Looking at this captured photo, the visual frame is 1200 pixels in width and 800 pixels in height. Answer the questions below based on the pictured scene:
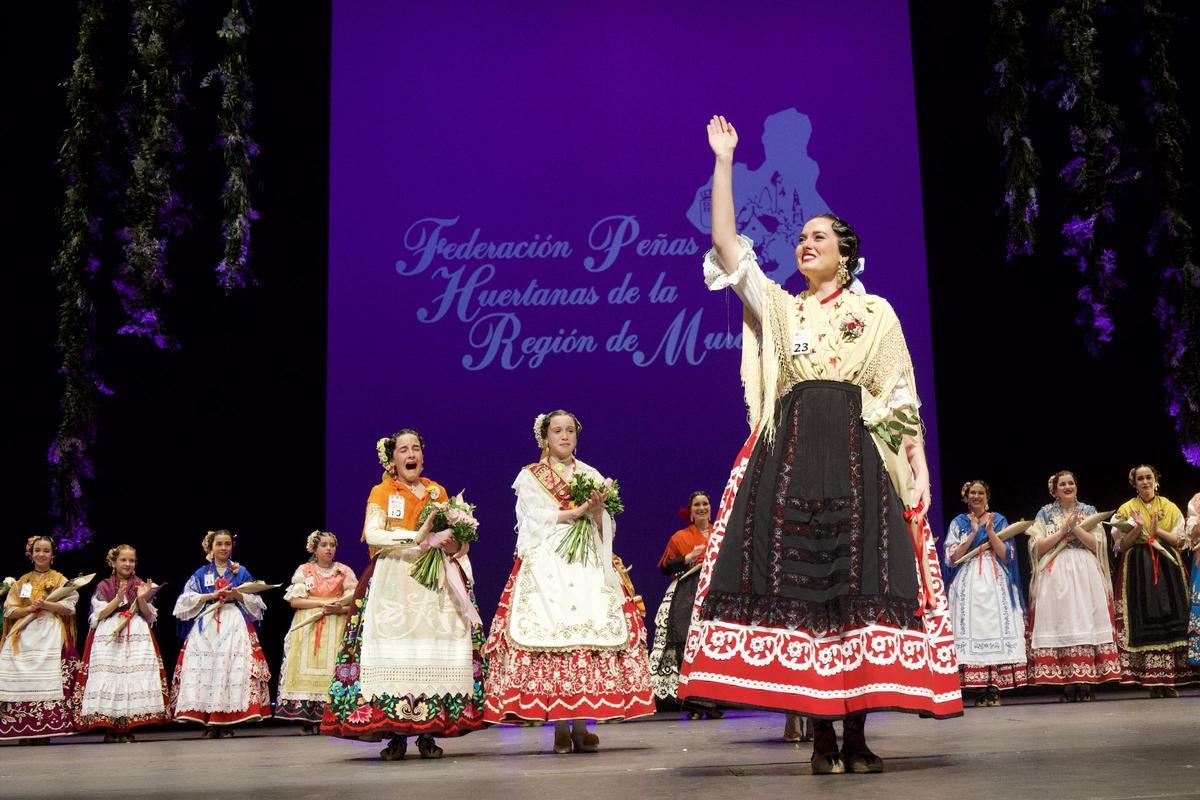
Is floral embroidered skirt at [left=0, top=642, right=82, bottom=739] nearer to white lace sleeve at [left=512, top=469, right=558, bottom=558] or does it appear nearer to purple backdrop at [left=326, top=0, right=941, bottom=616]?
purple backdrop at [left=326, top=0, right=941, bottom=616]

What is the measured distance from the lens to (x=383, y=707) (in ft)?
14.4

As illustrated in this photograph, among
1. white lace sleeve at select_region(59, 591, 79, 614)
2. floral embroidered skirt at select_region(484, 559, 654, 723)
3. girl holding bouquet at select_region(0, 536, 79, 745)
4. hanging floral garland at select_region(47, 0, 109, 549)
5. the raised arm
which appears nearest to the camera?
the raised arm

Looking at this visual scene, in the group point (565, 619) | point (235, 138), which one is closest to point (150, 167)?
point (235, 138)

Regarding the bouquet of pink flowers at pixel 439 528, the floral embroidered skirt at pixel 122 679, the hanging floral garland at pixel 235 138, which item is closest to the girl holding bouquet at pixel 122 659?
the floral embroidered skirt at pixel 122 679

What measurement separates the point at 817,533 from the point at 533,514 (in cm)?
196

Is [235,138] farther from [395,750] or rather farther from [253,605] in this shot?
[395,750]

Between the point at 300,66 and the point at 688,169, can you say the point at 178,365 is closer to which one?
the point at 300,66

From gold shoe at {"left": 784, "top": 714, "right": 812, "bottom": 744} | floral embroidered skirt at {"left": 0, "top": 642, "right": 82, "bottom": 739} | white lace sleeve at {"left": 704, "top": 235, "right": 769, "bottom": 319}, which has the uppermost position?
white lace sleeve at {"left": 704, "top": 235, "right": 769, "bottom": 319}

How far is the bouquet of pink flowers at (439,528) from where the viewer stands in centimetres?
441

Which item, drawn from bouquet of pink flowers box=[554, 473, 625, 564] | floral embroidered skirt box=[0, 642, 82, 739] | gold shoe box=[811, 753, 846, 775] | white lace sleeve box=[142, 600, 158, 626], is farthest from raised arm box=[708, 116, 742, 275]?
floral embroidered skirt box=[0, 642, 82, 739]

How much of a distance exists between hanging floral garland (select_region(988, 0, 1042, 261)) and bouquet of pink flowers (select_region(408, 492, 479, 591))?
164 inches

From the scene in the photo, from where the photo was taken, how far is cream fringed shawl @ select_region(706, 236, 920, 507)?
3.12 meters

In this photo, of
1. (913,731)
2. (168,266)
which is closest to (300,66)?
(168,266)

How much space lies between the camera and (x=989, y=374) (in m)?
7.82
